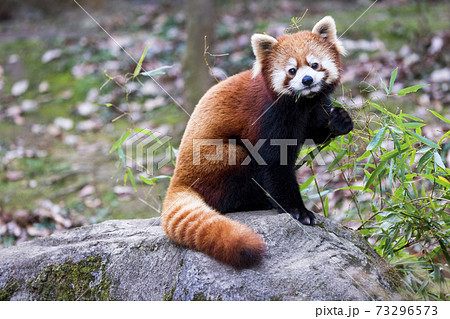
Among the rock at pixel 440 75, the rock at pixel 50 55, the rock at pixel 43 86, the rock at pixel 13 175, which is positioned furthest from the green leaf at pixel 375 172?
the rock at pixel 50 55

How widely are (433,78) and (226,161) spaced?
12.7 ft

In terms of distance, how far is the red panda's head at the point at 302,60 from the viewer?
2695mm

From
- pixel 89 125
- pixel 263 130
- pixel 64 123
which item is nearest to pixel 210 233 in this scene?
pixel 263 130

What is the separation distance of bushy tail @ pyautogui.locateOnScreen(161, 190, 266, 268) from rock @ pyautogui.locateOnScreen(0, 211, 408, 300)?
0.20 feet

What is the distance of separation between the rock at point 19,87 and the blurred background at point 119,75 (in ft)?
0.07

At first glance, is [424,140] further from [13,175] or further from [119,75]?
[13,175]

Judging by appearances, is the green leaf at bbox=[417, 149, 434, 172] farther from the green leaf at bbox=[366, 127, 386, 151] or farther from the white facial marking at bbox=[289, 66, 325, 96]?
the white facial marking at bbox=[289, 66, 325, 96]

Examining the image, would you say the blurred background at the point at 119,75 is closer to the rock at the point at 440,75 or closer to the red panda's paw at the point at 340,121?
the rock at the point at 440,75

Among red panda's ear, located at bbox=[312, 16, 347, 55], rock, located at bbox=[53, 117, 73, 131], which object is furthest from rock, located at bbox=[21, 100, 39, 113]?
red panda's ear, located at bbox=[312, 16, 347, 55]

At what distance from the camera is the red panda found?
2.73m

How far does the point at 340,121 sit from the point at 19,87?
19.6ft

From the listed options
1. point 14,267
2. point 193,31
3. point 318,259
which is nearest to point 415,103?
point 193,31

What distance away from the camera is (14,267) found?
2715 mm

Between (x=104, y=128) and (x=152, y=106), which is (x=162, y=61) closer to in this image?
(x=152, y=106)
